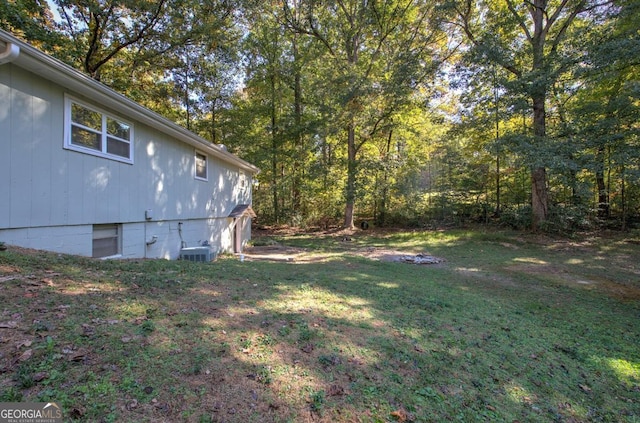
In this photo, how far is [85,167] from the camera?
5.27 m

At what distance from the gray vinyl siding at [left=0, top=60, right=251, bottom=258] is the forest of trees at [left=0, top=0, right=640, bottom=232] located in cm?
638

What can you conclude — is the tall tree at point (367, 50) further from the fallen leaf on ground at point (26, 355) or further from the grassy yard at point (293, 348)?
the fallen leaf on ground at point (26, 355)

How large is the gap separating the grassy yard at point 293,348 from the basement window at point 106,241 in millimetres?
1363

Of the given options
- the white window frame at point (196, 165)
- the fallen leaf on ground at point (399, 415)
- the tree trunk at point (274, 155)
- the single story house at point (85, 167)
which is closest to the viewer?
the fallen leaf on ground at point (399, 415)

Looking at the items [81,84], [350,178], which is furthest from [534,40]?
[81,84]

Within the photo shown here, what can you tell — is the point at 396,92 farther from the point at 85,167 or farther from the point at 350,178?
the point at 85,167

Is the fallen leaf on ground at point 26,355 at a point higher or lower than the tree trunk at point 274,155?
lower

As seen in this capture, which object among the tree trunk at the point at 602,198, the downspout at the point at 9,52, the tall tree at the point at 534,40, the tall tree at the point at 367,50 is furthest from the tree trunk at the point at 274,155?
the tree trunk at the point at 602,198

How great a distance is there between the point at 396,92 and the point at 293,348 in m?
13.3

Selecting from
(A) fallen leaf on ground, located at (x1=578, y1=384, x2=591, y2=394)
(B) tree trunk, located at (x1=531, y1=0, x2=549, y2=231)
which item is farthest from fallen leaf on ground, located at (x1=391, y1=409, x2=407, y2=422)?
(B) tree trunk, located at (x1=531, y1=0, x2=549, y2=231)

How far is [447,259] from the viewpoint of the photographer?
9680 millimetres

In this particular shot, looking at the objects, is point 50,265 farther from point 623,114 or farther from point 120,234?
point 623,114

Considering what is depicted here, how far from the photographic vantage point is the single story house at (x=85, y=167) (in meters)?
4.18

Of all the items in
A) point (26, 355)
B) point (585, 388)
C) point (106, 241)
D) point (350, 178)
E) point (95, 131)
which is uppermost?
point (350, 178)
